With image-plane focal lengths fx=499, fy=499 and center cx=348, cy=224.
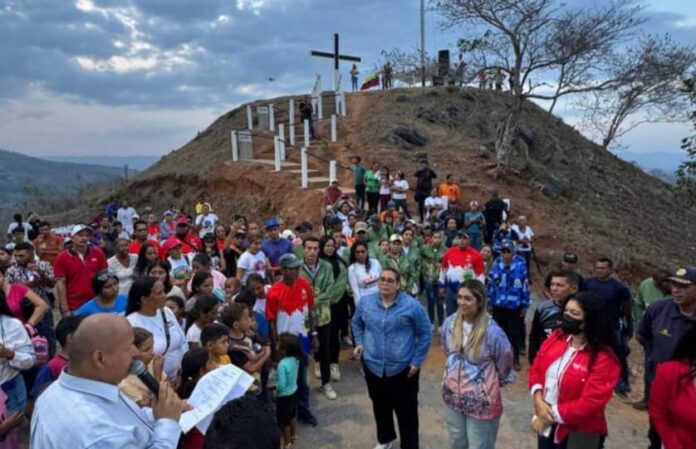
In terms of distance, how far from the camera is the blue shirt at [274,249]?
6912 millimetres

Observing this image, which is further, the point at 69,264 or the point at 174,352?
the point at 69,264

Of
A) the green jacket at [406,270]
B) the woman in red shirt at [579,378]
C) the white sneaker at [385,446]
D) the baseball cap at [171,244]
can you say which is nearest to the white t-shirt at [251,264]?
the baseball cap at [171,244]

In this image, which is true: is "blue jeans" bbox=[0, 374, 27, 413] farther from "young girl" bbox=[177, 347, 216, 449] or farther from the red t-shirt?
"young girl" bbox=[177, 347, 216, 449]

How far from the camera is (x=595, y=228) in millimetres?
14930

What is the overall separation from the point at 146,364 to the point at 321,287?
9.64 ft

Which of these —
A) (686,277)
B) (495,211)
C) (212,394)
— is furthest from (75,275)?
(495,211)

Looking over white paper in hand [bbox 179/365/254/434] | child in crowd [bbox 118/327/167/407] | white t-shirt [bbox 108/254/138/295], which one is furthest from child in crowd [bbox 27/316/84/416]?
white t-shirt [bbox 108/254/138/295]

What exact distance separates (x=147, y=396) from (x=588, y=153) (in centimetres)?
2551

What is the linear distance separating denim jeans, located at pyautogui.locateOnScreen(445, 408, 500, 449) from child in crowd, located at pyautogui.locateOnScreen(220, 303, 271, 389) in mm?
1543

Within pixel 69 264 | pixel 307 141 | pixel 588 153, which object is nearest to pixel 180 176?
pixel 307 141

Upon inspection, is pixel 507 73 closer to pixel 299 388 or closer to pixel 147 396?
pixel 299 388

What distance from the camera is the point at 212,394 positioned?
8.14 feet

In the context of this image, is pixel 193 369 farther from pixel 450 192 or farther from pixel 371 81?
pixel 371 81

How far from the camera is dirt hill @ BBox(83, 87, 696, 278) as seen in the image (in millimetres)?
14500
